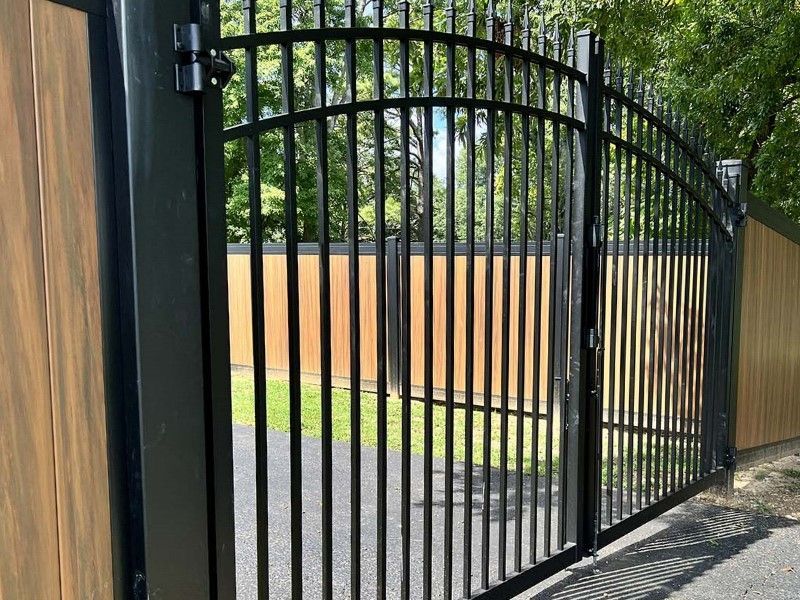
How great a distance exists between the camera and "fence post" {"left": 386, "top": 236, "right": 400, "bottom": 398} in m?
7.79

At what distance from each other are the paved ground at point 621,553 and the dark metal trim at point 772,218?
7.01 ft

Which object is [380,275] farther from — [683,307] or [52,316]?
[683,307]

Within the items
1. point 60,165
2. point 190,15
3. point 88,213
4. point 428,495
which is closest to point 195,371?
point 88,213

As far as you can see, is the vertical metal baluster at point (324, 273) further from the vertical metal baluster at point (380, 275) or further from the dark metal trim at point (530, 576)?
the dark metal trim at point (530, 576)

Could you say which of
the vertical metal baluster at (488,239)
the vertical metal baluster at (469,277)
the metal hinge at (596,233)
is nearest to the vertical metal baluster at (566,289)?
the metal hinge at (596,233)

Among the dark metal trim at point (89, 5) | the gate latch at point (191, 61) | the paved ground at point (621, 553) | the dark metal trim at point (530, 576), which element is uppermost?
the dark metal trim at point (89, 5)

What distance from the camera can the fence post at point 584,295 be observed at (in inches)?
131

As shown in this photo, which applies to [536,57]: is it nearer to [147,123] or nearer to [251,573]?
[147,123]

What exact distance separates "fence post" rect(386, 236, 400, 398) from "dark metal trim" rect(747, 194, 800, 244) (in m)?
3.63

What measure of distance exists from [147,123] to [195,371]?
58 centimetres

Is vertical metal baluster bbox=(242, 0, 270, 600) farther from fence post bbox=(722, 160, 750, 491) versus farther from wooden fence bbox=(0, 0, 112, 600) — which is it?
fence post bbox=(722, 160, 750, 491)

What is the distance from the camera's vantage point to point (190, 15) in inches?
63.6

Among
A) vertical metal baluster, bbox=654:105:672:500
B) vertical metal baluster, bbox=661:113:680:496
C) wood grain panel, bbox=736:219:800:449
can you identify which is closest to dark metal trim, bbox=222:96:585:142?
vertical metal baluster, bbox=654:105:672:500

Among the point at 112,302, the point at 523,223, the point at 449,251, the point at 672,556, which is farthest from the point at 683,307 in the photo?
the point at 112,302
